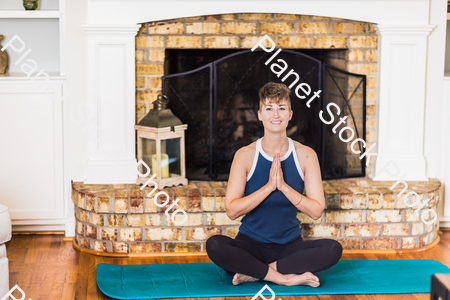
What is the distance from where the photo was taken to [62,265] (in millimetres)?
2766

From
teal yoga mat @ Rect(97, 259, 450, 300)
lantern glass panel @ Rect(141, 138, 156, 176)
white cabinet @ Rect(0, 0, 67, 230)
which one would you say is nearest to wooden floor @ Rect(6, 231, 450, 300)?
teal yoga mat @ Rect(97, 259, 450, 300)

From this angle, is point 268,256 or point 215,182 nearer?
point 268,256

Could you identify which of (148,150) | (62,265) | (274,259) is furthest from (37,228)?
(274,259)

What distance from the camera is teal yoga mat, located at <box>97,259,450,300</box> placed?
2396mm

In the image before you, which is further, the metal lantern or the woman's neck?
the metal lantern

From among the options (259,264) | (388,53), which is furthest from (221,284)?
(388,53)

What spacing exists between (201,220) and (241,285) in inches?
21.1

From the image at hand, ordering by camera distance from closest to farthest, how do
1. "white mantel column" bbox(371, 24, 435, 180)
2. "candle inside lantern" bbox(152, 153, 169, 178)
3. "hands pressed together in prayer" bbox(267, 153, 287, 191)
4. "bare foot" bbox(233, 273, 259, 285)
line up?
"hands pressed together in prayer" bbox(267, 153, 287, 191) < "bare foot" bbox(233, 273, 259, 285) < "candle inside lantern" bbox(152, 153, 169, 178) < "white mantel column" bbox(371, 24, 435, 180)

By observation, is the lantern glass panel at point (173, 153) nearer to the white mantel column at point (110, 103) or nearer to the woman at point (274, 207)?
the white mantel column at point (110, 103)

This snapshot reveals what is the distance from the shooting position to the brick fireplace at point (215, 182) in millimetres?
2895

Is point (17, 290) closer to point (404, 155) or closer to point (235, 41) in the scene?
point (235, 41)

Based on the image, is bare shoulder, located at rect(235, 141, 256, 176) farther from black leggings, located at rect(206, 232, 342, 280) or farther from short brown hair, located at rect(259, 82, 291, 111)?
black leggings, located at rect(206, 232, 342, 280)

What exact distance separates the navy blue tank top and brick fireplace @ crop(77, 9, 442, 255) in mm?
431

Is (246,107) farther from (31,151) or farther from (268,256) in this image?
(31,151)
